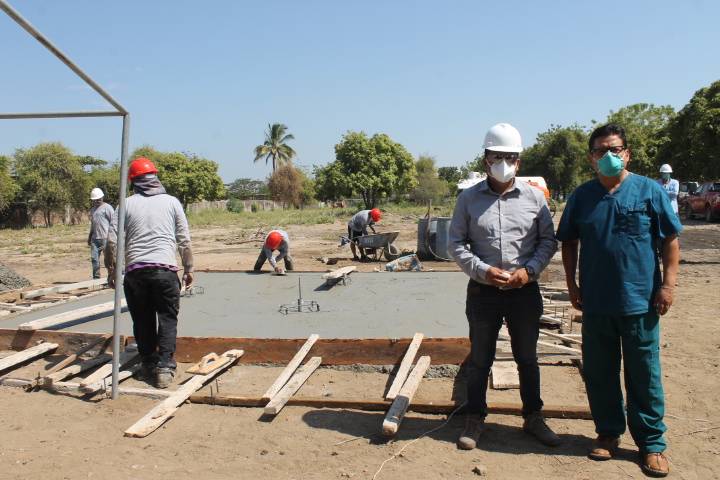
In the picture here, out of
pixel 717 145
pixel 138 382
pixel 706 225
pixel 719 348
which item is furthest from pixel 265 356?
pixel 717 145

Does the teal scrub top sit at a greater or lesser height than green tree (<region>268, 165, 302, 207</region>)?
lesser

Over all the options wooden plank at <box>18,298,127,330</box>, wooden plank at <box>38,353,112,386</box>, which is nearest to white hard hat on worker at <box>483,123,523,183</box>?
wooden plank at <box>38,353,112,386</box>

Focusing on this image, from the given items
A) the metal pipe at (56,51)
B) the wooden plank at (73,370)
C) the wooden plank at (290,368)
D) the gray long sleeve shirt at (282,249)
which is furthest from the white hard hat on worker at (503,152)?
the gray long sleeve shirt at (282,249)

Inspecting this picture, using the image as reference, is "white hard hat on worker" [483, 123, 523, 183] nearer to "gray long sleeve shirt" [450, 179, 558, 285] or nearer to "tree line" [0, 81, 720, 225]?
"gray long sleeve shirt" [450, 179, 558, 285]

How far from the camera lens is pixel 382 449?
3.37m

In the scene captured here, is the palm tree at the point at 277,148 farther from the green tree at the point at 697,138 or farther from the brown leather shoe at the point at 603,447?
the brown leather shoe at the point at 603,447

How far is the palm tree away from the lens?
6838cm

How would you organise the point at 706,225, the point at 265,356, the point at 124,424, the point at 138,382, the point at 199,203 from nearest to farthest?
the point at 124,424
the point at 138,382
the point at 265,356
the point at 706,225
the point at 199,203

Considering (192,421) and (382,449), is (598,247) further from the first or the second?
(192,421)

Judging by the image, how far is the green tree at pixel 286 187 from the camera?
2293 inches

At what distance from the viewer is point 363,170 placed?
41.6m

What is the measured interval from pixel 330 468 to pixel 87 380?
230 centimetres

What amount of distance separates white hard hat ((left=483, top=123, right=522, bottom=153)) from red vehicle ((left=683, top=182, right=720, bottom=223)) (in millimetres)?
21519

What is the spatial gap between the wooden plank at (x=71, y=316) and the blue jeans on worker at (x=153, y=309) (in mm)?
1360
